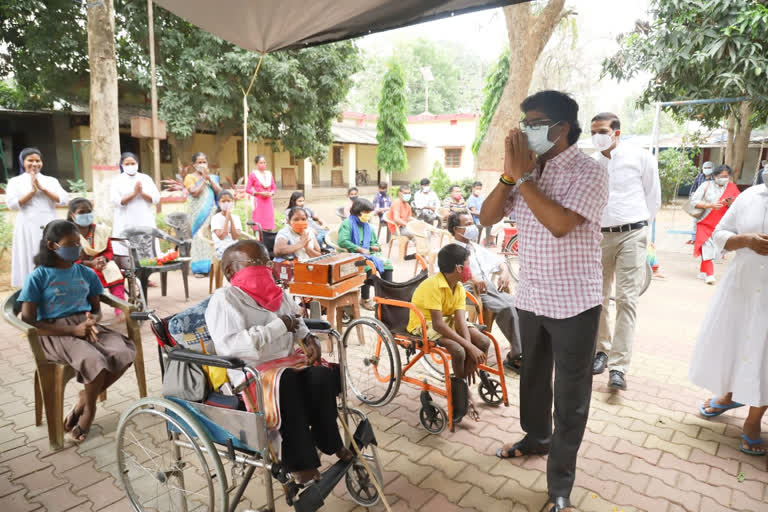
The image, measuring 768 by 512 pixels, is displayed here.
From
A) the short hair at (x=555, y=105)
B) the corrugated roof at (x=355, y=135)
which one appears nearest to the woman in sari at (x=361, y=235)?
the short hair at (x=555, y=105)

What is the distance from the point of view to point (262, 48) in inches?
150

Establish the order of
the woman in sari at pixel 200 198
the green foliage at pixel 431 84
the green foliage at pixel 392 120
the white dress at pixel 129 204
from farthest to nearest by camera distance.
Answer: the green foliage at pixel 431 84 < the green foliage at pixel 392 120 < the woman in sari at pixel 200 198 < the white dress at pixel 129 204

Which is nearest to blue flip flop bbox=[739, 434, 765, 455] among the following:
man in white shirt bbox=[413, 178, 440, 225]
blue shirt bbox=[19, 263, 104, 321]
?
blue shirt bbox=[19, 263, 104, 321]

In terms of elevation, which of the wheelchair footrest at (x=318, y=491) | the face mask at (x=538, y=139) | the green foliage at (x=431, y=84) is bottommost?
the wheelchair footrest at (x=318, y=491)

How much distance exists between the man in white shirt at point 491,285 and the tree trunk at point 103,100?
646cm

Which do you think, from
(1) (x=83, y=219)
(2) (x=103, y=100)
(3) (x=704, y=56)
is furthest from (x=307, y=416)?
(3) (x=704, y=56)

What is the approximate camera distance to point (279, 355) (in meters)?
2.44

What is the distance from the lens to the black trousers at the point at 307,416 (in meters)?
2.12

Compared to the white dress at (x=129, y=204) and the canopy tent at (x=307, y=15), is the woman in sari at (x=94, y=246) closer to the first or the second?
the white dress at (x=129, y=204)

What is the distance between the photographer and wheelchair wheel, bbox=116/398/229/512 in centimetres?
211

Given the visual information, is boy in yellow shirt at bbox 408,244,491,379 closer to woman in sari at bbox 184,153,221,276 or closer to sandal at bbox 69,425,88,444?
sandal at bbox 69,425,88,444

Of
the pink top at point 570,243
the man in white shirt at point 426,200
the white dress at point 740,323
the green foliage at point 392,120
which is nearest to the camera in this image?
the pink top at point 570,243

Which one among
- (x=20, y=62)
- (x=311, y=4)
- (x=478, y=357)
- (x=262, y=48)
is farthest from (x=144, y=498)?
(x=20, y=62)

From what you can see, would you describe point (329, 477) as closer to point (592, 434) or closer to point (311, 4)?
point (592, 434)
